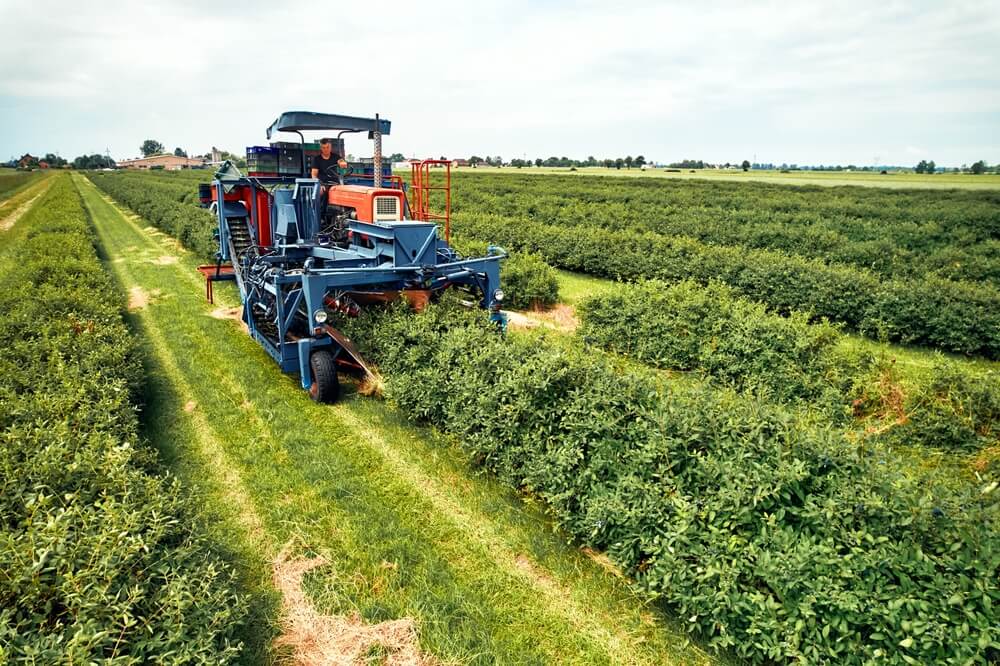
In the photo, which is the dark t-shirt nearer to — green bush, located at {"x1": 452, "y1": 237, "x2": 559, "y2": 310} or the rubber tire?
the rubber tire

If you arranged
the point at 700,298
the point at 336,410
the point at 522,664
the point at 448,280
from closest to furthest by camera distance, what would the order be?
the point at 522,664, the point at 336,410, the point at 448,280, the point at 700,298

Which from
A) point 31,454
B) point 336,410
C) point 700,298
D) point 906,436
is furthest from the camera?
point 700,298

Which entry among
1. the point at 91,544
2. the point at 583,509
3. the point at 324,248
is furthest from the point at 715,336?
the point at 91,544

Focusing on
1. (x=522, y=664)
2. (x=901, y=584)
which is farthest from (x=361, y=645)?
(x=901, y=584)

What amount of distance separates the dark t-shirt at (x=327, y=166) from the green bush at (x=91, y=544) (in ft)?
17.9

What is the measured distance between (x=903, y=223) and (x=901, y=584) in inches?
980

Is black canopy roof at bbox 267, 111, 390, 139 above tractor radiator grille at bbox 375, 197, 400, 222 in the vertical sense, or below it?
above

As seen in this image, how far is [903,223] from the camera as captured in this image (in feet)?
75.4

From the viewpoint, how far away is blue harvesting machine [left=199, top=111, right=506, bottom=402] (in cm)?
761

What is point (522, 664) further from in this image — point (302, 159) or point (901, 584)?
point (302, 159)

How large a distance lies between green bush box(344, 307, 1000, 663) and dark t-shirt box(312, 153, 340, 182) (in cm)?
658

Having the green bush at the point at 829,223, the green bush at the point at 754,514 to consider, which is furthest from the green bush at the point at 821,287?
the green bush at the point at 754,514

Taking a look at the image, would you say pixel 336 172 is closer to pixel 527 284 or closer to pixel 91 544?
pixel 527 284

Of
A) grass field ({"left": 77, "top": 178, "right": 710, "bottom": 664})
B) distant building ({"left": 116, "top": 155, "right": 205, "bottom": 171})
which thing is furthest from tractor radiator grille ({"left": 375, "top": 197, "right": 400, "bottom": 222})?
distant building ({"left": 116, "top": 155, "right": 205, "bottom": 171})
